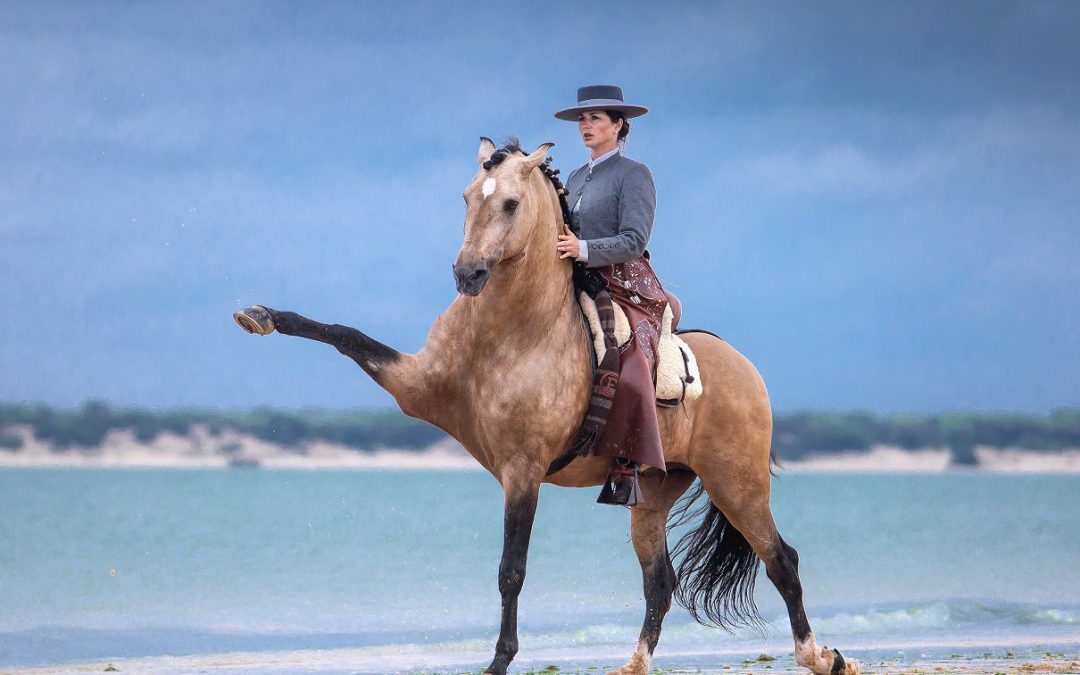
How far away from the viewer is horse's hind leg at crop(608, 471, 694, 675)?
23.9 feet

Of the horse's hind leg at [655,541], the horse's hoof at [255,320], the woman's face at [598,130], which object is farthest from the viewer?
the horse's hind leg at [655,541]

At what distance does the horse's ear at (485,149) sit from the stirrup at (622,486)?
1.59 metres

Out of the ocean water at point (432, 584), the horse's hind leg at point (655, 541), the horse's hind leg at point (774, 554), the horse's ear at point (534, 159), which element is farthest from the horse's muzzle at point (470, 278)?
the ocean water at point (432, 584)

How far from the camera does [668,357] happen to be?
6742mm

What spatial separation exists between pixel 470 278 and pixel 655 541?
251cm

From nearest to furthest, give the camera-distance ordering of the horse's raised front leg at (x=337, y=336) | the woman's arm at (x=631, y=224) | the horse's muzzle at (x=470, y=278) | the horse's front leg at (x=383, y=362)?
the horse's muzzle at (x=470, y=278) → the horse's raised front leg at (x=337, y=336) → the horse's front leg at (x=383, y=362) → the woman's arm at (x=631, y=224)

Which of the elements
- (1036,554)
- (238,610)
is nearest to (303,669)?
(238,610)

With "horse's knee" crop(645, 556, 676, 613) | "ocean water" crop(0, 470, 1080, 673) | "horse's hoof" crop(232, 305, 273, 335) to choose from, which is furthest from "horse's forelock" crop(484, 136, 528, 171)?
"ocean water" crop(0, 470, 1080, 673)

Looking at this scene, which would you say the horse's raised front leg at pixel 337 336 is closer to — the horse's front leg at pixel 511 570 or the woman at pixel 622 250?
the horse's front leg at pixel 511 570

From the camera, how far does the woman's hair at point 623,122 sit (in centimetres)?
674

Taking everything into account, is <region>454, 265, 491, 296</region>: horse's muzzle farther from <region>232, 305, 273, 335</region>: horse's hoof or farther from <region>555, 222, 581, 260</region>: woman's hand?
<region>232, 305, 273, 335</region>: horse's hoof

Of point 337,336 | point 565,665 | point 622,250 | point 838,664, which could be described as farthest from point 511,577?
point 565,665

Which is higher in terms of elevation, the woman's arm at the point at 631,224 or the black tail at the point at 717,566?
the woman's arm at the point at 631,224

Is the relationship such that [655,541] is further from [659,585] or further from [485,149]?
[485,149]
